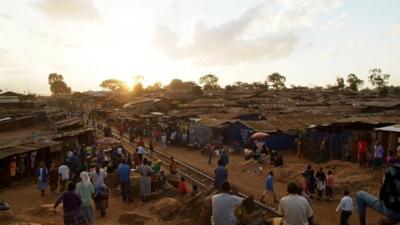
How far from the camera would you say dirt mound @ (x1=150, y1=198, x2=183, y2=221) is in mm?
13461

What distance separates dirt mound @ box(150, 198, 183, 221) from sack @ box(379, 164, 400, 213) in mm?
8862

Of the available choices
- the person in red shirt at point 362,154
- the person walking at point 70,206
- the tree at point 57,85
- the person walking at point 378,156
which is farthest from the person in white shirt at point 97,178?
the tree at point 57,85

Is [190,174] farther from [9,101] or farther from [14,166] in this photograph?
[9,101]

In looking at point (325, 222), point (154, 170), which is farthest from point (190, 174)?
point (325, 222)

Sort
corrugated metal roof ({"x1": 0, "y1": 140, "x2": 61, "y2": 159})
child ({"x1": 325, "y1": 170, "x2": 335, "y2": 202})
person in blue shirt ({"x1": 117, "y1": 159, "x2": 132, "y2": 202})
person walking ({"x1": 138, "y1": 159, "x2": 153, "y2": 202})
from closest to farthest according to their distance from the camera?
person in blue shirt ({"x1": 117, "y1": 159, "x2": 132, "y2": 202}), person walking ({"x1": 138, "y1": 159, "x2": 153, "y2": 202}), child ({"x1": 325, "y1": 170, "x2": 335, "y2": 202}), corrugated metal roof ({"x1": 0, "y1": 140, "x2": 61, "y2": 159})

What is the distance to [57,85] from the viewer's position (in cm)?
13700

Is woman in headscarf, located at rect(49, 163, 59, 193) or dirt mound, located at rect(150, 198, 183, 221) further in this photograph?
woman in headscarf, located at rect(49, 163, 59, 193)

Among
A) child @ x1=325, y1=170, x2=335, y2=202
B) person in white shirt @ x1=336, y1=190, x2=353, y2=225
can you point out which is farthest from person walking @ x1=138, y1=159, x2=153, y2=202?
person in white shirt @ x1=336, y1=190, x2=353, y2=225

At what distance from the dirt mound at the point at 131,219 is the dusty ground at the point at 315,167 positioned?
525 cm

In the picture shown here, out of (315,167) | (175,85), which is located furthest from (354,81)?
(315,167)

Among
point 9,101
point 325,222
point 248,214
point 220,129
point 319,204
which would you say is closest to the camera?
point 248,214

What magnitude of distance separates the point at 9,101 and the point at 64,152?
3980 centimetres

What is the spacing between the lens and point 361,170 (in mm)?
19062

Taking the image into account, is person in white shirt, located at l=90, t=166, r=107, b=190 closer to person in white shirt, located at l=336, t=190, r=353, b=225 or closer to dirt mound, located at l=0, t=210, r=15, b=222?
dirt mound, located at l=0, t=210, r=15, b=222
